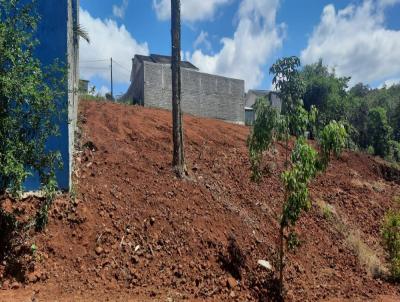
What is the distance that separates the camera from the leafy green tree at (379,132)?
23.7m

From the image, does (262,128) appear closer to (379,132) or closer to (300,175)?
(300,175)

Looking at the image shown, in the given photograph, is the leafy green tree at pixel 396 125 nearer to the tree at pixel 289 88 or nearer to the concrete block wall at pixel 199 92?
the concrete block wall at pixel 199 92

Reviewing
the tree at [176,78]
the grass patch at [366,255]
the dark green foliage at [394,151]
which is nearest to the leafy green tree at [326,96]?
Result: the dark green foliage at [394,151]

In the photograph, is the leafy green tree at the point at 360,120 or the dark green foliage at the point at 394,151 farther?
the leafy green tree at the point at 360,120

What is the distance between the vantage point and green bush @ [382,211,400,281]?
28.2 ft

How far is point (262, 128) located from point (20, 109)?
3815mm

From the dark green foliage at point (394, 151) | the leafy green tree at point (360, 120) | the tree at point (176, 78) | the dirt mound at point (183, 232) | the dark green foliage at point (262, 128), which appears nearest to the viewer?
the dirt mound at point (183, 232)

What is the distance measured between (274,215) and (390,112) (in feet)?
86.6

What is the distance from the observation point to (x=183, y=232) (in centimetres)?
703

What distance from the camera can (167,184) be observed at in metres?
8.13

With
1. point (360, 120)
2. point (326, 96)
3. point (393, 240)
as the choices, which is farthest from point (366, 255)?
point (360, 120)

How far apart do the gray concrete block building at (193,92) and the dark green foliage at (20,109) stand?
558 inches

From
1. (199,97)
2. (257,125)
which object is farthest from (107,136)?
(199,97)

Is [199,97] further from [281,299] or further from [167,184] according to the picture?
[281,299]
